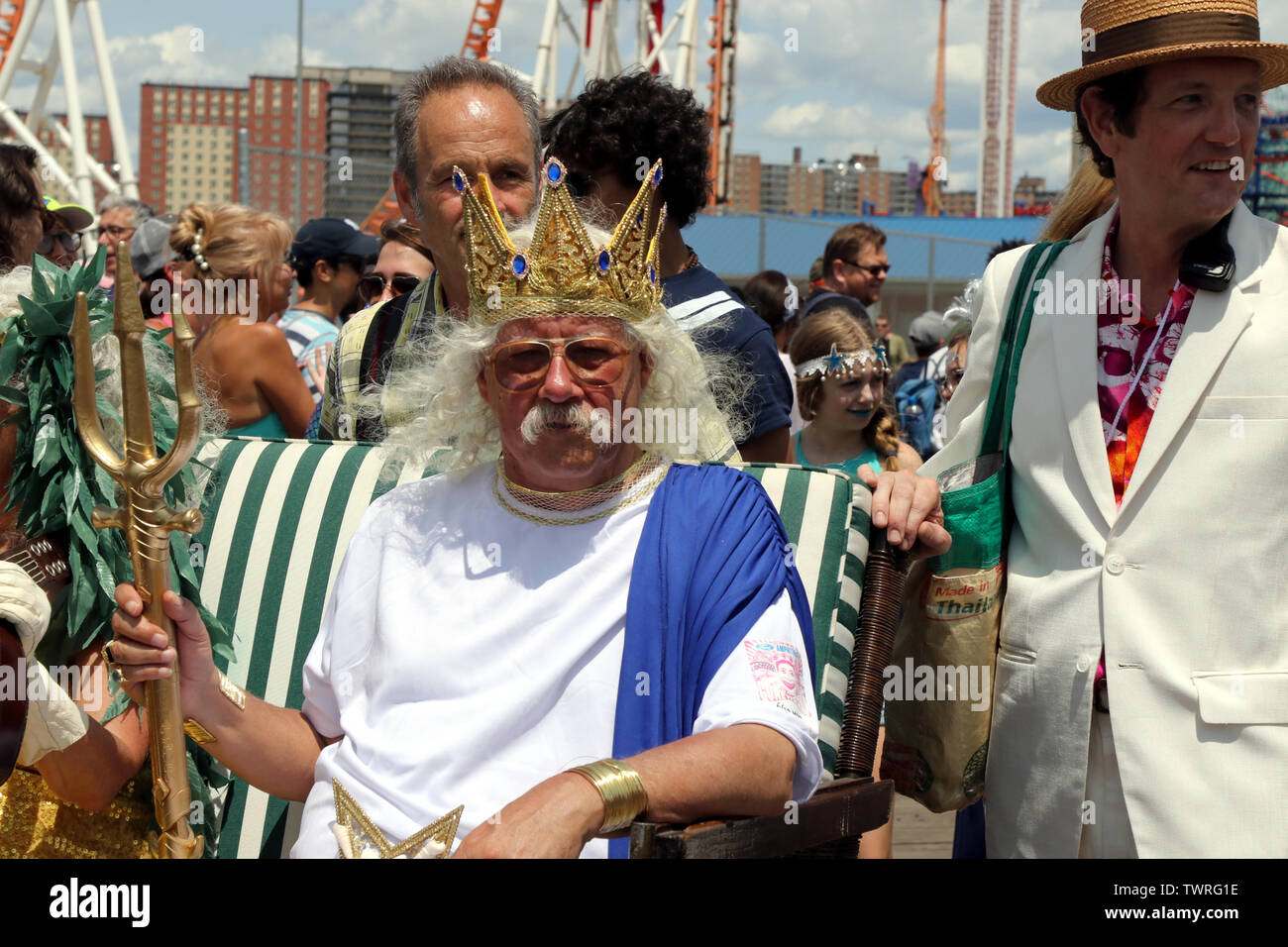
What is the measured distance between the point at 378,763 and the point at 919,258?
13752 mm

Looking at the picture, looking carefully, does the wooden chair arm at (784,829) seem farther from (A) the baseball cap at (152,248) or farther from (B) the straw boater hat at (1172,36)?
(A) the baseball cap at (152,248)

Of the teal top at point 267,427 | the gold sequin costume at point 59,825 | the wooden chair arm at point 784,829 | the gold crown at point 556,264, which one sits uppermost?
the gold crown at point 556,264

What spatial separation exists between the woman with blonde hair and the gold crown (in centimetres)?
202

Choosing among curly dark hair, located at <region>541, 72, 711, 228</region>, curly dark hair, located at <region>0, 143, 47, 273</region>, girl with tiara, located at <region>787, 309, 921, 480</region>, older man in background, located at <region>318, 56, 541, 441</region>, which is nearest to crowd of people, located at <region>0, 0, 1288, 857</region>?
older man in background, located at <region>318, 56, 541, 441</region>

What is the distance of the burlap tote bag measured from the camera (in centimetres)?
247

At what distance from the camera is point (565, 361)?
2250 millimetres

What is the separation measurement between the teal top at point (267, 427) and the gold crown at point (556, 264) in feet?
7.08

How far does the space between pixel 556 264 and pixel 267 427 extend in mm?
2333

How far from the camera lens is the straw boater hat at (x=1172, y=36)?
87.3 inches

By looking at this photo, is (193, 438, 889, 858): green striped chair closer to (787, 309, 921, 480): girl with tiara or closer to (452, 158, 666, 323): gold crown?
(452, 158, 666, 323): gold crown

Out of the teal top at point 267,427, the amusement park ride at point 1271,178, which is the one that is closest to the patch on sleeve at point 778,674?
the teal top at point 267,427

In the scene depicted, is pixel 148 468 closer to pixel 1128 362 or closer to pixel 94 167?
pixel 1128 362

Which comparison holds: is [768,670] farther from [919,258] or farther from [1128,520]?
[919,258]
